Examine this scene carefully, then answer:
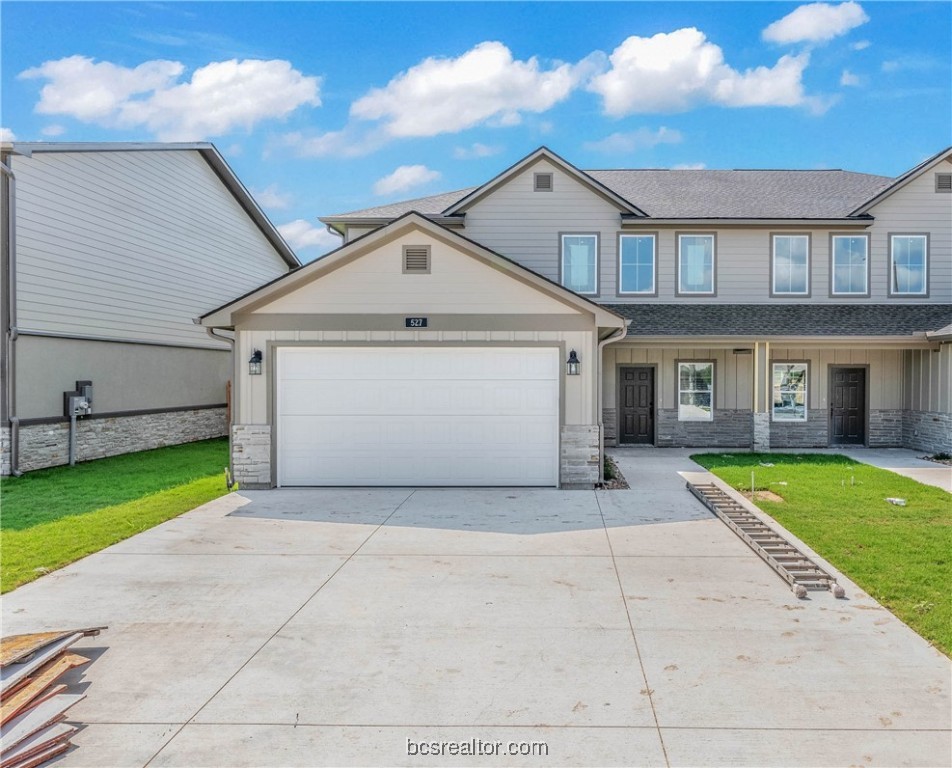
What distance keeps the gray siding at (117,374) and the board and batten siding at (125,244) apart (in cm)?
36

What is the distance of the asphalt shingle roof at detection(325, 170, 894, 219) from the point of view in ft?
51.8

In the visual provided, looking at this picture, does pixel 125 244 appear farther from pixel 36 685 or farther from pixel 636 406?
pixel 36 685

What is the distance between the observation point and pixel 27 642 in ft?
14.7

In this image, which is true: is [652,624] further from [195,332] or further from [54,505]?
[195,332]

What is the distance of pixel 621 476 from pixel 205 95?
13.2 meters

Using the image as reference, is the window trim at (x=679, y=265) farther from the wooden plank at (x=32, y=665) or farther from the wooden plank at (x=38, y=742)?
the wooden plank at (x=38, y=742)

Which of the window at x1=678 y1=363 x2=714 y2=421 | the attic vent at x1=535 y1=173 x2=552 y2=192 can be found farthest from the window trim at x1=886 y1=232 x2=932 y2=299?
the attic vent at x1=535 y1=173 x2=552 y2=192

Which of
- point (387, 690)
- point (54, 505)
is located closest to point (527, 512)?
point (387, 690)

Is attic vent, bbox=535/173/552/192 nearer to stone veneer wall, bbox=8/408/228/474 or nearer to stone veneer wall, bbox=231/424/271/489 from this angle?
stone veneer wall, bbox=231/424/271/489

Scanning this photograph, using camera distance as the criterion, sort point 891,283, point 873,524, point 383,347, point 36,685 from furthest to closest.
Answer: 1. point 891,283
2. point 383,347
3. point 873,524
4. point 36,685

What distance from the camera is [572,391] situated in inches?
415

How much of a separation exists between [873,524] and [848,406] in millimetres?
8693

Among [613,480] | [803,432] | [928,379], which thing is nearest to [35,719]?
[613,480]

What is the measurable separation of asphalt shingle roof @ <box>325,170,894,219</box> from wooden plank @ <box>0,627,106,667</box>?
40.6 feet
